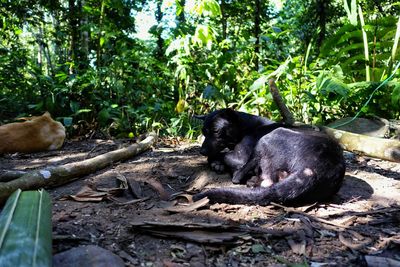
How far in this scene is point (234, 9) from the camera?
30.9ft

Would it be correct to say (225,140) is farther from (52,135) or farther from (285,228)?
(52,135)

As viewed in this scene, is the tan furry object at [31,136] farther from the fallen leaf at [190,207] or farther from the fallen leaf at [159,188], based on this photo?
the fallen leaf at [190,207]

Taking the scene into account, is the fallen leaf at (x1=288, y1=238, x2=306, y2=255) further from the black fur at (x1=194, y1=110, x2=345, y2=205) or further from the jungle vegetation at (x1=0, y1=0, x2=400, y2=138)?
the jungle vegetation at (x1=0, y1=0, x2=400, y2=138)

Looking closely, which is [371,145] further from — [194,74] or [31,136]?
[31,136]

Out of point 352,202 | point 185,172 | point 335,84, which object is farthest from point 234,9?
point 352,202

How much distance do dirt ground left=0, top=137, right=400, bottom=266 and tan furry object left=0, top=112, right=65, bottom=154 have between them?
6.44 feet

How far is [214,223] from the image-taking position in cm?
246

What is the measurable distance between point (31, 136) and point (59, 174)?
2410 mm

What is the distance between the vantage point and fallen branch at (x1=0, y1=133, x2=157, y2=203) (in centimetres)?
275

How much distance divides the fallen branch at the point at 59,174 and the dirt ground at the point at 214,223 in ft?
0.29

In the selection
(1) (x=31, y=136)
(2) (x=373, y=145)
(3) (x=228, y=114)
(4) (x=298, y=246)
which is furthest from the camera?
(1) (x=31, y=136)

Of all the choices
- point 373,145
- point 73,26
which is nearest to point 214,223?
point 373,145

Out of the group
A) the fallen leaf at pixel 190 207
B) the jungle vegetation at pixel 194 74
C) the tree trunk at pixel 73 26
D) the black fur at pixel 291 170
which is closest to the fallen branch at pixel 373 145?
the black fur at pixel 291 170

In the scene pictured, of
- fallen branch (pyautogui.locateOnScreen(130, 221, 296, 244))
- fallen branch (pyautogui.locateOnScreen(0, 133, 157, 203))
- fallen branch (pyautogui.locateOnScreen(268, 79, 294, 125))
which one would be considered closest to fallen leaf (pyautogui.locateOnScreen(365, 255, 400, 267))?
fallen branch (pyautogui.locateOnScreen(130, 221, 296, 244))
